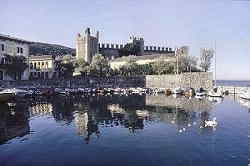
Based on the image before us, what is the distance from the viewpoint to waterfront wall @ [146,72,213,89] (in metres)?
73.2

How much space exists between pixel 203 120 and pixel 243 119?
4.43m

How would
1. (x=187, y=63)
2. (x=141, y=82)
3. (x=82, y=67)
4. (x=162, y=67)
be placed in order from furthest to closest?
(x=162, y=67) < (x=141, y=82) < (x=187, y=63) < (x=82, y=67)

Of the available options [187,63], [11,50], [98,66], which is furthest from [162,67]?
[11,50]

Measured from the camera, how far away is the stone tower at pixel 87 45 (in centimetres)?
9500

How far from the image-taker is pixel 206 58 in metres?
85.8

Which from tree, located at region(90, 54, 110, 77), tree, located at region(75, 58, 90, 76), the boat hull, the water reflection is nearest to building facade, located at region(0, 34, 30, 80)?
tree, located at region(75, 58, 90, 76)

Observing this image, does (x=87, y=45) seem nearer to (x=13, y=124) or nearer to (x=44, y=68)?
(x=44, y=68)

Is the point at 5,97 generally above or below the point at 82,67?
below

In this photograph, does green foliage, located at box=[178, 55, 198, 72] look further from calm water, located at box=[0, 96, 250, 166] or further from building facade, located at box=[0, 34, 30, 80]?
calm water, located at box=[0, 96, 250, 166]

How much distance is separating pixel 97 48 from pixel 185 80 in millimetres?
33512

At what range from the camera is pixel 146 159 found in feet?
65.6

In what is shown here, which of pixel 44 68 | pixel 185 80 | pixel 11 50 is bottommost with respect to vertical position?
pixel 185 80

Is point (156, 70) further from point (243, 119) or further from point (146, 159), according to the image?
point (146, 159)

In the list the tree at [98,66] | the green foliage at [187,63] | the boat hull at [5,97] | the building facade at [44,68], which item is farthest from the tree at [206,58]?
the boat hull at [5,97]
